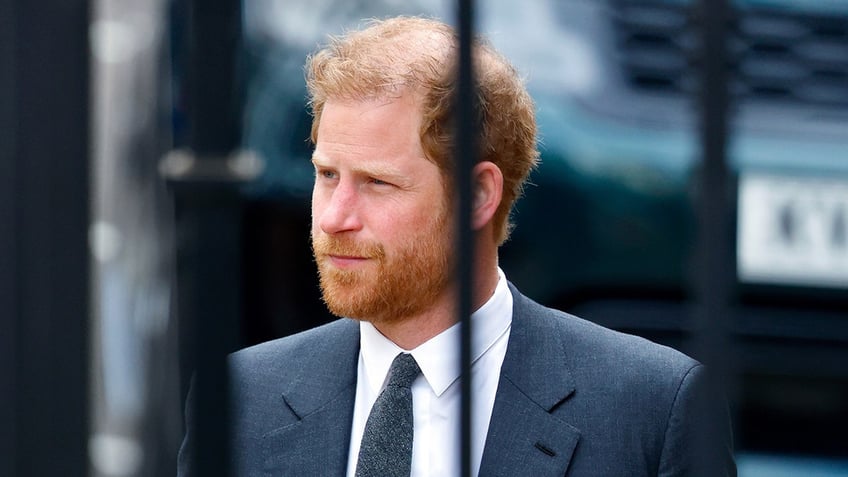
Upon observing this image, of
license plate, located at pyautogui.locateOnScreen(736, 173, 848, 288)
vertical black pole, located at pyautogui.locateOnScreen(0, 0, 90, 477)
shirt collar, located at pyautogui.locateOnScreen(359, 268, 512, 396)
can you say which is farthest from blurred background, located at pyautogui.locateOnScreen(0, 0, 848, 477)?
vertical black pole, located at pyautogui.locateOnScreen(0, 0, 90, 477)

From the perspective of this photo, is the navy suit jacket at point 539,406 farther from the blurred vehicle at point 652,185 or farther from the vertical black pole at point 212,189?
the blurred vehicle at point 652,185

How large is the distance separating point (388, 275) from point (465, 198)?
103cm

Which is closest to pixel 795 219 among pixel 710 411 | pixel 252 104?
pixel 252 104

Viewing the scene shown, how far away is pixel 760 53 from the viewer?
154 inches

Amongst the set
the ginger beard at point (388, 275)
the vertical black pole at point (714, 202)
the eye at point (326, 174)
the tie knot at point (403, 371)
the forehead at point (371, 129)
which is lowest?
the tie knot at point (403, 371)

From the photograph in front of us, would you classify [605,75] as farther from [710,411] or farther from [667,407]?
[710,411]

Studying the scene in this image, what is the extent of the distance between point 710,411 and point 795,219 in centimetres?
250

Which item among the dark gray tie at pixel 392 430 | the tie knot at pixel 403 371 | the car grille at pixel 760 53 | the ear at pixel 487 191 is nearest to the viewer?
the dark gray tie at pixel 392 430

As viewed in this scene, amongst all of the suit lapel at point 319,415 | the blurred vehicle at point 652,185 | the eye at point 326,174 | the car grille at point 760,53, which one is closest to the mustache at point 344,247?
the eye at point 326,174

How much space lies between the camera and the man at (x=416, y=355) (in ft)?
7.69

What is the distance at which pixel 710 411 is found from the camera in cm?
131

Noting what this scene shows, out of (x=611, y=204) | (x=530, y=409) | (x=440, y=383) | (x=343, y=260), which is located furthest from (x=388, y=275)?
(x=611, y=204)

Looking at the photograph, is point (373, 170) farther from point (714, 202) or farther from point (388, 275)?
point (714, 202)

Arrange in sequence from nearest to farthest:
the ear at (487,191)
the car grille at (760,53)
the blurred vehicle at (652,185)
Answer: the ear at (487,191) → the blurred vehicle at (652,185) → the car grille at (760,53)
